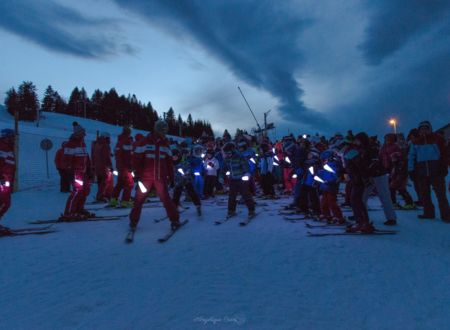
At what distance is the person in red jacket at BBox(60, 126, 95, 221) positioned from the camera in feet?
27.6

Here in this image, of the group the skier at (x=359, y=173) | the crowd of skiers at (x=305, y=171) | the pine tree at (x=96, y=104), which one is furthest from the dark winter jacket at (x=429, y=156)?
the pine tree at (x=96, y=104)

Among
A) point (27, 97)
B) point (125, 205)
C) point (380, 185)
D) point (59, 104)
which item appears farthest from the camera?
point (59, 104)

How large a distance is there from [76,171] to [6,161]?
1615 millimetres

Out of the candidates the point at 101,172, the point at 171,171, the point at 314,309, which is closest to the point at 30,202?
the point at 101,172

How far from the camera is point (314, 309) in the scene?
326 cm

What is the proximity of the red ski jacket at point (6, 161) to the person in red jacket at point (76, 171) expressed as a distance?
132 cm

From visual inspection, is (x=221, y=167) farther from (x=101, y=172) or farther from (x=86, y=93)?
(x=86, y=93)

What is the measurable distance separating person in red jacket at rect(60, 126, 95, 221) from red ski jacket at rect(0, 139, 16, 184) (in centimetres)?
132

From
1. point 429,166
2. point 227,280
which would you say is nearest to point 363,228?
point 429,166

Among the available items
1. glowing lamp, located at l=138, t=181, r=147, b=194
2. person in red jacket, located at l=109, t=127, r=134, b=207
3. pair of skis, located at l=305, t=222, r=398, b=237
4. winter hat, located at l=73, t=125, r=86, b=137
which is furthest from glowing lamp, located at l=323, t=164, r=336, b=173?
person in red jacket, located at l=109, t=127, r=134, b=207

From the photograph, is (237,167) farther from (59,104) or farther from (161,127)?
(59,104)

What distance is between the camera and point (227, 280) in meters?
4.05

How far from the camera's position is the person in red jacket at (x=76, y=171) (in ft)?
27.6

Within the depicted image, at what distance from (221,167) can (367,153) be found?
9.40 meters
